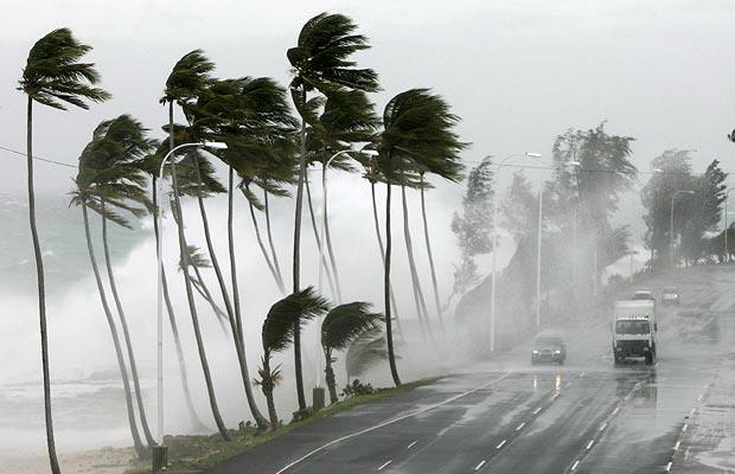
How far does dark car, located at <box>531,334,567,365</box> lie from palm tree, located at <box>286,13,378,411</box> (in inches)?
902

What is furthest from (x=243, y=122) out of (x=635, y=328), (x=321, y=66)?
(x=635, y=328)

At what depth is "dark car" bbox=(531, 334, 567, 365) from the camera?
7619cm

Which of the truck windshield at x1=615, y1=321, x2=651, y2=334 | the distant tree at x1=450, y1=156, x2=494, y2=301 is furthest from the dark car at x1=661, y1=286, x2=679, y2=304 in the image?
the truck windshield at x1=615, y1=321, x2=651, y2=334

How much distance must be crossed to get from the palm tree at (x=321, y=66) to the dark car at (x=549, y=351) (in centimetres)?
2291

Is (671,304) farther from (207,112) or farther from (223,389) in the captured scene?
(207,112)

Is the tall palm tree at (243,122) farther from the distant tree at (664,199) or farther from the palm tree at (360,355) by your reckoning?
the distant tree at (664,199)

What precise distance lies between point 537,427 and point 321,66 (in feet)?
57.8

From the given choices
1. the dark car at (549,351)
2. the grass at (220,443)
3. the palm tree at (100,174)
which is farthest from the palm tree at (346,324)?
the dark car at (549,351)

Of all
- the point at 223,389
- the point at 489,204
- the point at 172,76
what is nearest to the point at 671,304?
the point at 489,204

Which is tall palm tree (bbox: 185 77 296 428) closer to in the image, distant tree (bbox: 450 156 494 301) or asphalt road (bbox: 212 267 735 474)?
asphalt road (bbox: 212 267 735 474)

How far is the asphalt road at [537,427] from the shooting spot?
4156 centimetres

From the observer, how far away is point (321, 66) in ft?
187

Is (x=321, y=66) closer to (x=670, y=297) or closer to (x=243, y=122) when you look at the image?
(x=243, y=122)

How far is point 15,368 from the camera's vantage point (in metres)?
116
